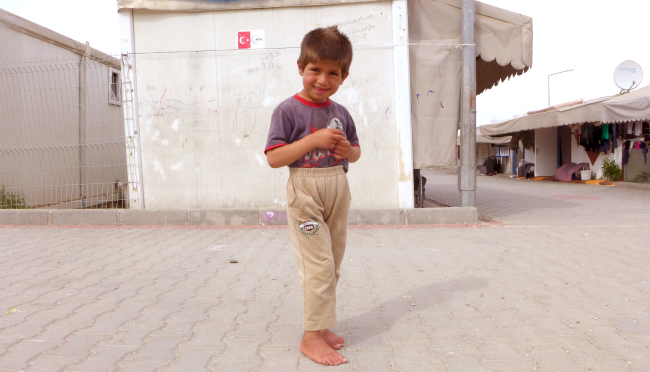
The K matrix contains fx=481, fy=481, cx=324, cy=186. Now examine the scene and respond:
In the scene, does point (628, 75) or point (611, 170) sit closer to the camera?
point (611, 170)

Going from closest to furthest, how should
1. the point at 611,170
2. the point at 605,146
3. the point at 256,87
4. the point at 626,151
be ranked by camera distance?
the point at 256,87, the point at 626,151, the point at 611,170, the point at 605,146

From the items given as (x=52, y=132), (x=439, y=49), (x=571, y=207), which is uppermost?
(x=439, y=49)

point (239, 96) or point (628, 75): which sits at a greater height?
point (628, 75)

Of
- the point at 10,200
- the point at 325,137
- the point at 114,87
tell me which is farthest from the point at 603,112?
the point at 10,200

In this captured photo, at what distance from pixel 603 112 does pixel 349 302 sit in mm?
11890

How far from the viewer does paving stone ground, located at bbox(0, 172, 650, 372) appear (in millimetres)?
2494

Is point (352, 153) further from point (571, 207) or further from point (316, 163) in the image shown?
point (571, 207)

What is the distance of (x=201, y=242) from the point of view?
5.70 meters

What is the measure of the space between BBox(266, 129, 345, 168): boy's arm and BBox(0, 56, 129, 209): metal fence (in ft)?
18.7

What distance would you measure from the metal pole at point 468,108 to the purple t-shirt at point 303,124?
4.85 metres

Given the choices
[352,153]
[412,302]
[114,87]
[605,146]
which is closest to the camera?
[352,153]

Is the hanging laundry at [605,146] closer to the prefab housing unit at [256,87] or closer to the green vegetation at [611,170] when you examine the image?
the green vegetation at [611,170]

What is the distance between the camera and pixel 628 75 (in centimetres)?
1510

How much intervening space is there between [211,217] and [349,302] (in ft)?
12.8
